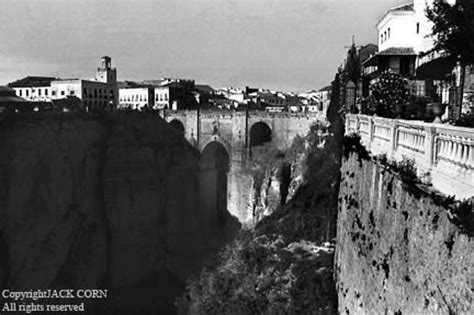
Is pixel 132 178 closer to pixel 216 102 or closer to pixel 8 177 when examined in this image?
pixel 8 177

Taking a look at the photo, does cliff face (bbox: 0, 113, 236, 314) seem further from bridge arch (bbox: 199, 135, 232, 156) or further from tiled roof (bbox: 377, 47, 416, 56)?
tiled roof (bbox: 377, 47, 416, 56)

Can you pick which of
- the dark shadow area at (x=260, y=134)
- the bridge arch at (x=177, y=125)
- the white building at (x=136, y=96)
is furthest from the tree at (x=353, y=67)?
the white building at (x=136, y=96)

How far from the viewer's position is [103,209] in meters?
45.9

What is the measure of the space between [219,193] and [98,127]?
40.3 feet

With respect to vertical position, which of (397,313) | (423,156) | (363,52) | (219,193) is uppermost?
(363,52)

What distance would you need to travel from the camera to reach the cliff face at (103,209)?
39.6 metres

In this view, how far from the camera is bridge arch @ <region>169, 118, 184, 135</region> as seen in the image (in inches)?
1965

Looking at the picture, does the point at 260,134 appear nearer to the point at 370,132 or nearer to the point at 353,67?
the point at 353,67

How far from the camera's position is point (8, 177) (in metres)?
38.8

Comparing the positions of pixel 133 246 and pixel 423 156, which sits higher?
pixel 423 156

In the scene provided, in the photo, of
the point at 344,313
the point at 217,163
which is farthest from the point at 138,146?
the point at 344,313

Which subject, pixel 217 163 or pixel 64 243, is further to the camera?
pixel 217 163

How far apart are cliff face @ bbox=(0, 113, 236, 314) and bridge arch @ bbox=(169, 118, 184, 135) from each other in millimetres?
664

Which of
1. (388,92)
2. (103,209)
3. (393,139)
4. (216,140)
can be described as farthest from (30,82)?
(393,139)
